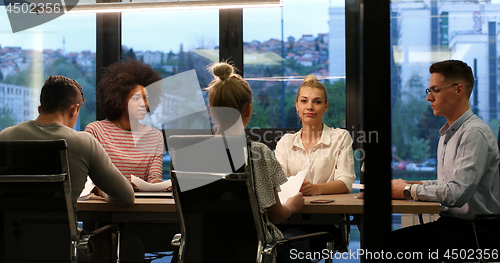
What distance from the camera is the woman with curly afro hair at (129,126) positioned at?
2504 millimetres

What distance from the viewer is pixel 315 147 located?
2523mm

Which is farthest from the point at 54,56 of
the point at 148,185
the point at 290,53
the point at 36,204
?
the point at 36,204

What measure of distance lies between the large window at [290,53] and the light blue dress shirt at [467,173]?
57.6 inches

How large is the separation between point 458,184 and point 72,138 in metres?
1.61

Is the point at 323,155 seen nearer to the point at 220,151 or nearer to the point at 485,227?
the point at 485,227

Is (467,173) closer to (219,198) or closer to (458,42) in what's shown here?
(219,198)

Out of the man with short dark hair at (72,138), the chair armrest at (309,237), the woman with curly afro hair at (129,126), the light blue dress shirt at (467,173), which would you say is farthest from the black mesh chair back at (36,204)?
the light blue dress shirt at (467,173)

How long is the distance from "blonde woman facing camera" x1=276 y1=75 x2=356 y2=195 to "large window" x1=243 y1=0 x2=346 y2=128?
30.6 inches

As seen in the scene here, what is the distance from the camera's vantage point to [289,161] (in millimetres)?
2529

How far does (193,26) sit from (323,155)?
1.73 meters

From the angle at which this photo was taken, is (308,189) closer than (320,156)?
Yes

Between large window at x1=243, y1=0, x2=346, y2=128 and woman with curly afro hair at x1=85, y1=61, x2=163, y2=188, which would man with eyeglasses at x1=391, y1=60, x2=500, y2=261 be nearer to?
large window at x1=243, y1=0, x2=346, y2=128

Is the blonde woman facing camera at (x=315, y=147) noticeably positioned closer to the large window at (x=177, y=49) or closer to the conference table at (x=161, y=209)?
the conference table at (x=161, y=209)

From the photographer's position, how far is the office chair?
54.8 inches
